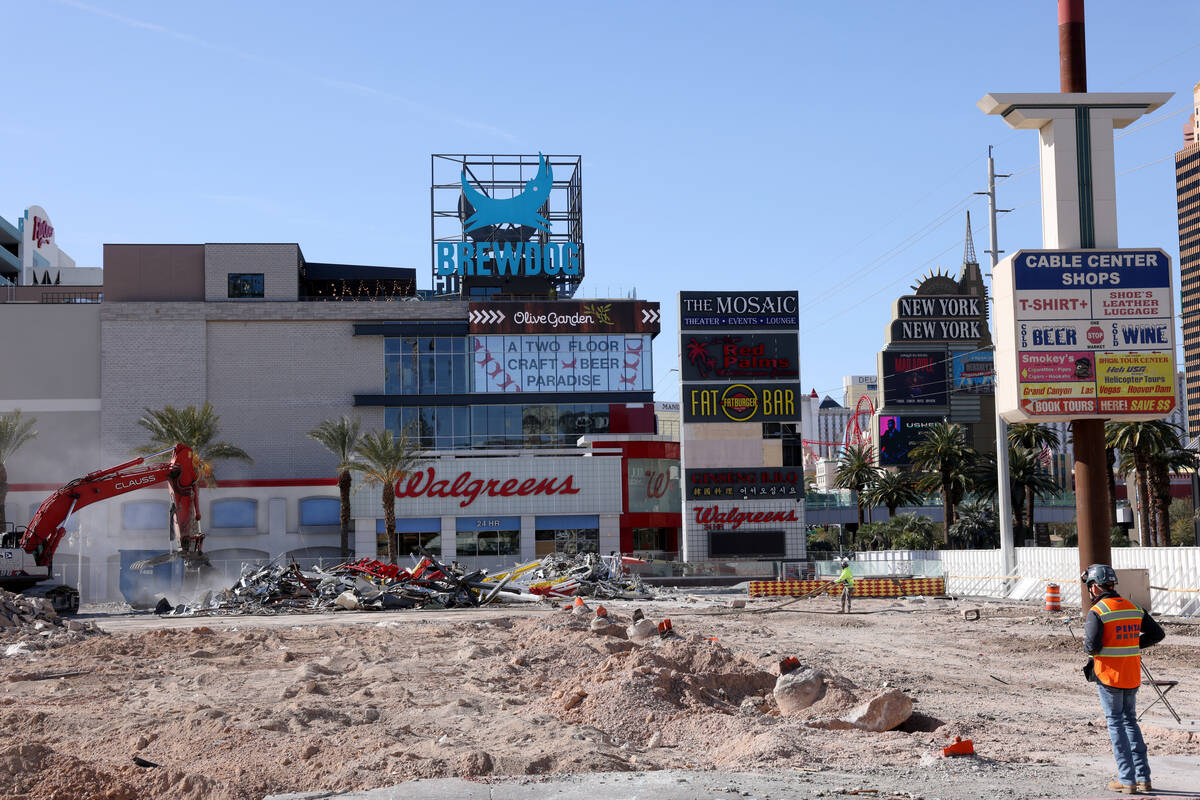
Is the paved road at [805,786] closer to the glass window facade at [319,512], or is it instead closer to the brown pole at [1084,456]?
the brown pole at [1084,456]

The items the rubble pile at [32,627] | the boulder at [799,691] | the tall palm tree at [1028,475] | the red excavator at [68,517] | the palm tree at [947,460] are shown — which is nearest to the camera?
the boulder at [799,691]

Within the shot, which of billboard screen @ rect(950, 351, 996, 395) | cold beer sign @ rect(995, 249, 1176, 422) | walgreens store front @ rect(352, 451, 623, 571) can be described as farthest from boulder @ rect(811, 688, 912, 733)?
billboard screen @ rect(950, 351, 996, 395)

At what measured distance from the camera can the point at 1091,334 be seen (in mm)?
31906

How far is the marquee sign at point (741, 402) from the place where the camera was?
232 ft

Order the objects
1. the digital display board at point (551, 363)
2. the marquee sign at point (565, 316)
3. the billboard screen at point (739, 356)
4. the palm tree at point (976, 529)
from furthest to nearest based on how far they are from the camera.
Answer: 1. the palm tree at point (976, 529)
2. the digital display board at point (551, 363)
3. the marquee sign at point (565, 316)
4. the billboard screen at point (739, 356)

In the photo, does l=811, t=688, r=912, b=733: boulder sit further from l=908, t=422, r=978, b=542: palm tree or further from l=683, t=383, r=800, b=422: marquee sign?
l=908, t=422, r=978, b=542: palm tree

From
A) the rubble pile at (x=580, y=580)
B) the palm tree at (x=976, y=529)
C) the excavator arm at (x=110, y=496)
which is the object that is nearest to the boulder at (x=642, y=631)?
the rubble pile at (x=580, y=580)

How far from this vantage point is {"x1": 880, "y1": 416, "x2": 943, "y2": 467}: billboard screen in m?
106

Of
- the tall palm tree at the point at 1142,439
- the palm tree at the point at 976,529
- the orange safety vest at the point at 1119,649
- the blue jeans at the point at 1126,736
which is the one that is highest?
the tall palm tree at the point at 1142,439

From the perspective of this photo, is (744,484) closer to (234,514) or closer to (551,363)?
(551,363)

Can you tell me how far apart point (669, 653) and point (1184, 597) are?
2216 cm

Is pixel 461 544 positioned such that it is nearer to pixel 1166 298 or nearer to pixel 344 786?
pixel 1166 298

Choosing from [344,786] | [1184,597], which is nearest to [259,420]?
[1184,597]

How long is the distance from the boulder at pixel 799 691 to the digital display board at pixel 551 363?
66.3 metres
